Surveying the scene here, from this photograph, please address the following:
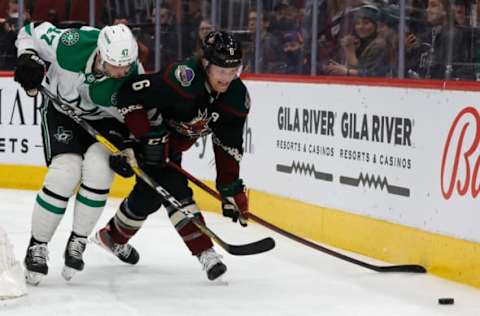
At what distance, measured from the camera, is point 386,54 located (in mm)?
5844

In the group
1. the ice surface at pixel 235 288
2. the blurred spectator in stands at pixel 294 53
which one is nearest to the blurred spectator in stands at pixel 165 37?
the blurred spectator in stands at pixel 294 53

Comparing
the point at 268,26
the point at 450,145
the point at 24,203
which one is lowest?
the point at 24,203

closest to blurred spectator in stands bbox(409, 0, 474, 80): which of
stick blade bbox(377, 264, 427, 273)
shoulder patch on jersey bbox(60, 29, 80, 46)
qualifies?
stick blade bbox(377, 264, 427, 273)

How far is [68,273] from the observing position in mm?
4441

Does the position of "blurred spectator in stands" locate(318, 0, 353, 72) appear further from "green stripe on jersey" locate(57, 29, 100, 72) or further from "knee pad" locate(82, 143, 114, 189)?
"knee pad" locate(82, 143, 114, 189)

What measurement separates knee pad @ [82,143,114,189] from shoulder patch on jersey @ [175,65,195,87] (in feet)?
1.36

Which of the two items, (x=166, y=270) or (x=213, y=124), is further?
(x=166, y=270)

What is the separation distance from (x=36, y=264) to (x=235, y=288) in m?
0.80

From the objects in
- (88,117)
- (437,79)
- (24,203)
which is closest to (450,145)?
(437,79)

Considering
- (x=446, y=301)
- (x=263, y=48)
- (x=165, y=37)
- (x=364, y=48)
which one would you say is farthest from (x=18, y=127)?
(x=446, y=301)

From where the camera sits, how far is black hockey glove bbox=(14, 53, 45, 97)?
4.39 meters

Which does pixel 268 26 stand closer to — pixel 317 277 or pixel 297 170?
pixel 297 170

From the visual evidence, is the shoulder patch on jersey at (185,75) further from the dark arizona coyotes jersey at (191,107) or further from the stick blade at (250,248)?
the stick blade at (250,248)

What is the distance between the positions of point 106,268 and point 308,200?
1.43 metres
